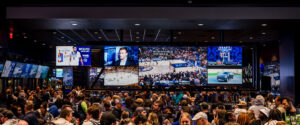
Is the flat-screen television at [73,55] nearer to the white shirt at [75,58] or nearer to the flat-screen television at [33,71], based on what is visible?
the white shirt at [75,58]

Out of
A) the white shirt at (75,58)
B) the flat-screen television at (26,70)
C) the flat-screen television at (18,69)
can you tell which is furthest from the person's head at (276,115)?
the flat-screen television at (26,70)

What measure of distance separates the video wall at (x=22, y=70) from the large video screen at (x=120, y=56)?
28.0ft

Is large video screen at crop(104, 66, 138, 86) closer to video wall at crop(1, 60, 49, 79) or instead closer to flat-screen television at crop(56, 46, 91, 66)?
flat-screen television at crop(56, 46, 91, 66)

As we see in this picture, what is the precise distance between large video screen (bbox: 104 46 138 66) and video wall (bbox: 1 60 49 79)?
8.54 meters

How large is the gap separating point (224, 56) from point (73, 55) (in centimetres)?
464

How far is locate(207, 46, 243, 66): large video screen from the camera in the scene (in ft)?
34.6

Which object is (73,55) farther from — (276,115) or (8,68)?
(8,68)

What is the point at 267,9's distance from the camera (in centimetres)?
851

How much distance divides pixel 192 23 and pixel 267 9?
1.92 meters

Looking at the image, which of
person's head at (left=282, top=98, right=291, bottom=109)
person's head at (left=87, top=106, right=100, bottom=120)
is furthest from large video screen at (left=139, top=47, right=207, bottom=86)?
person's head at (left=87, top=106, right=100, bottom=120)

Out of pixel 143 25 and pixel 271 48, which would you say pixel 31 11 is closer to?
pixel 143 25

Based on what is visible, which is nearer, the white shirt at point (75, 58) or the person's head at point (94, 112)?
the person's head at point (94, 112)

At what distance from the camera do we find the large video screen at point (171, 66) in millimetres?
10516

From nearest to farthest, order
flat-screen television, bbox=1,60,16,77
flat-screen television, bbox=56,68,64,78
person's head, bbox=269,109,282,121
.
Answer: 1. person's head, bbox=269,109,282,121
2. flat-screen television, bbox=1,60,16,77
3. flat-screen television, bbox=56,68,64,78
